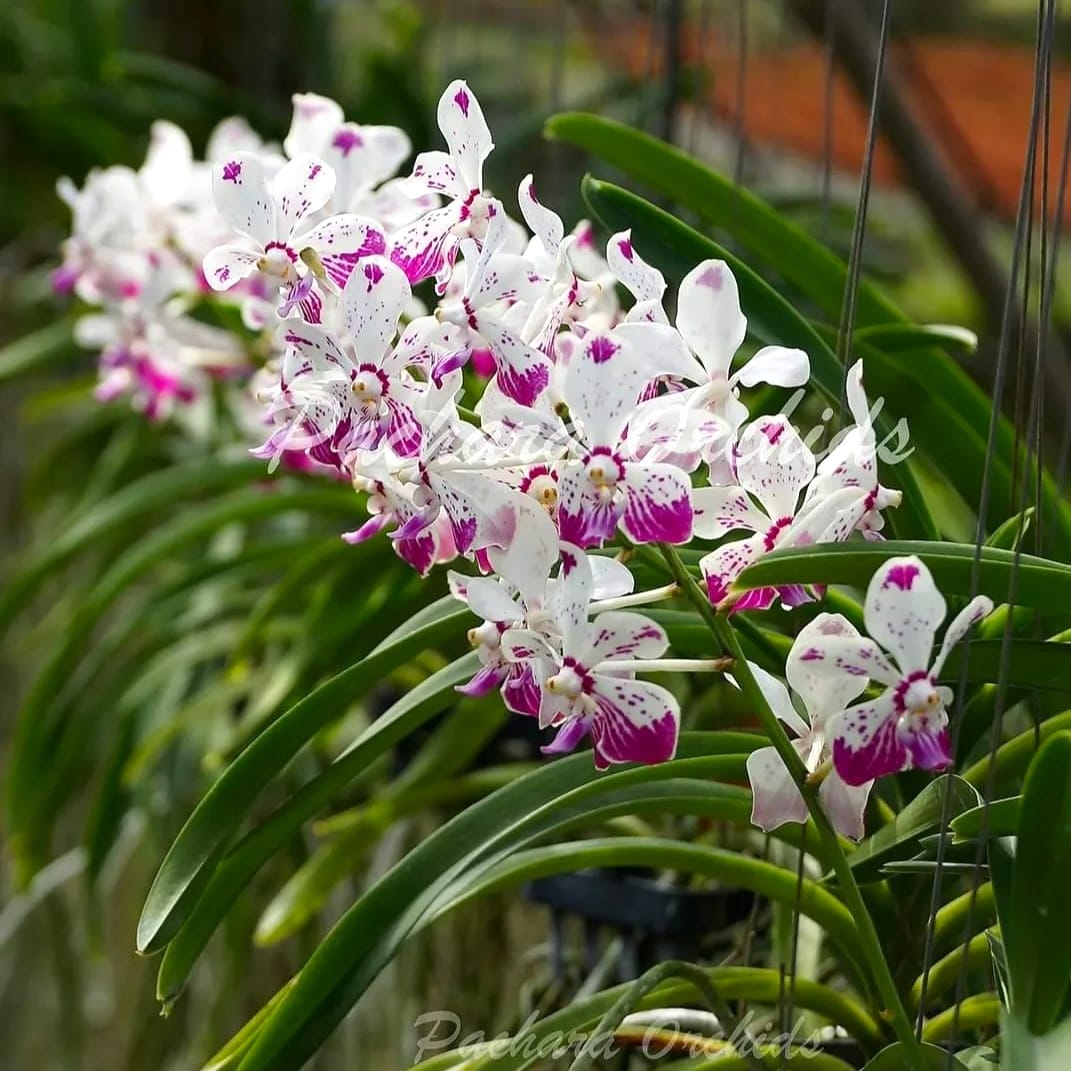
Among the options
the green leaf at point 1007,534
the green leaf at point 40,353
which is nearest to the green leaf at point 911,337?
the green leaf at point 1007,534

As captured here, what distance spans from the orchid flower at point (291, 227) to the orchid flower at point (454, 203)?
0.01 m

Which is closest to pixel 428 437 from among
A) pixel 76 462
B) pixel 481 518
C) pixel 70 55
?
pixel 481 518

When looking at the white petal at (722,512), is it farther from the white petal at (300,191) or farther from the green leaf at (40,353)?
the green leaf at (40,353)

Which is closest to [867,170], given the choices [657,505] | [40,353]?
[657,505]

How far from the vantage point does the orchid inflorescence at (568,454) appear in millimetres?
386

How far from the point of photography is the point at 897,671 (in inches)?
15.6

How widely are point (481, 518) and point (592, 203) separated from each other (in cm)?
17

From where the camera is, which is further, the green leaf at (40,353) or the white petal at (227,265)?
the green leaf at (40,353)

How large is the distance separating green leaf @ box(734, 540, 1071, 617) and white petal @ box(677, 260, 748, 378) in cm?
6

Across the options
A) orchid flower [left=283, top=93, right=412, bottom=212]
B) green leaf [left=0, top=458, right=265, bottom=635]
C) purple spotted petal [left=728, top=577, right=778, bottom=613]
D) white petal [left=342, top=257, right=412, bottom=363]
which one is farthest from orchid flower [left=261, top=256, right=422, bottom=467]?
green leaf [left=0, top=458, right=265, bottom=635]

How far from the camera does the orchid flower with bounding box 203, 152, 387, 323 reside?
1.40 feet

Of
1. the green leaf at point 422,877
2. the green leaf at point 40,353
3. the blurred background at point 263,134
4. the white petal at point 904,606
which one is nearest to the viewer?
the white petal at point 904,606

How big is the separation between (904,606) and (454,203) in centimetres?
17

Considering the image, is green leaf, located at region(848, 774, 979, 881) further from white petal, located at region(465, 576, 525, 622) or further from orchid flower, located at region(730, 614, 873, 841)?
white petal, located at region(465, 576, 525, 622)
